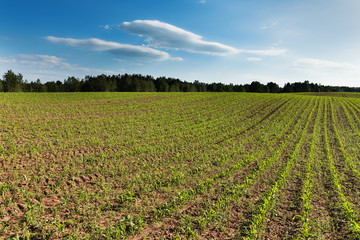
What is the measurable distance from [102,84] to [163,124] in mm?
91185

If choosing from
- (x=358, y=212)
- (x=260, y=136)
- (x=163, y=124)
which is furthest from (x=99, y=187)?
(x=260, y=136)

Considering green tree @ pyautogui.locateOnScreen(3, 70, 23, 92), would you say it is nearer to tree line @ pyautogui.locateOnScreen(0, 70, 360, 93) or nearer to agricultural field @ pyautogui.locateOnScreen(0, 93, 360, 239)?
tree line @ pyautogui.locateOnScreen(0, 70, 360, 93)

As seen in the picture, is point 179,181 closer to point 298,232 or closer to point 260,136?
point 298,232

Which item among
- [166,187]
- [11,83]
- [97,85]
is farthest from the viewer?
[97,85]

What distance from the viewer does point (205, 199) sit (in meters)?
8.98

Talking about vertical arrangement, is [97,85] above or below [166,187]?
above

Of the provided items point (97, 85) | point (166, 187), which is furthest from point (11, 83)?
point (166, 187)

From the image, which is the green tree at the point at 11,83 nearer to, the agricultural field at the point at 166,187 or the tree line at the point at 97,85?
the tree line at the point at 97,85

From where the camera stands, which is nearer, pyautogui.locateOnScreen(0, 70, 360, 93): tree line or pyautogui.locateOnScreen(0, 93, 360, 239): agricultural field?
pyautogui.locateOnScreen(0, 93, 360, 239): agricultural field

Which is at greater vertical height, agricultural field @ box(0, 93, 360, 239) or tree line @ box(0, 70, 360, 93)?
tree line @ box(0, 70, 360, 93)

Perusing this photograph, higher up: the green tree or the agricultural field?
the green tree

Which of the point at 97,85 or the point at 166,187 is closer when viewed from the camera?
the point at 166,187

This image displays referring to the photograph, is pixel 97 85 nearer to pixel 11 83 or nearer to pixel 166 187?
pixel 11 83

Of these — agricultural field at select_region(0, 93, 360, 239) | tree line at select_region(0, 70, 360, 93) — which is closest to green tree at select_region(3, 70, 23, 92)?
tree line at select_region(0, 70, 360, 93)
